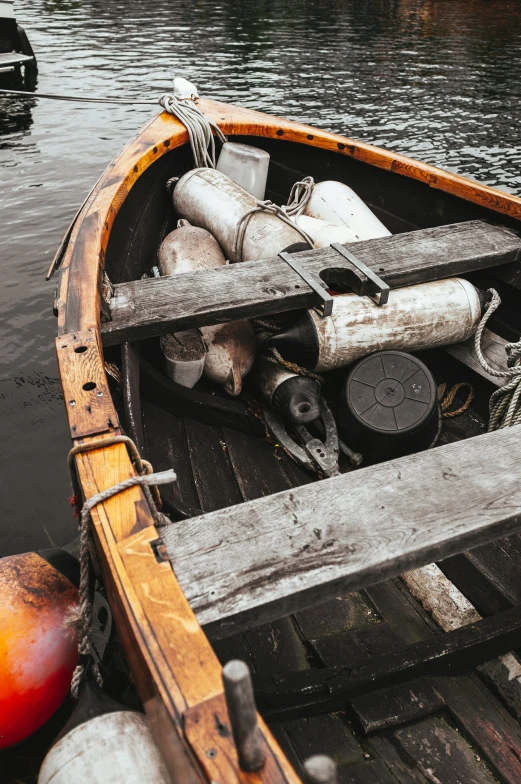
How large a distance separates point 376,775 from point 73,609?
1298 millimetres

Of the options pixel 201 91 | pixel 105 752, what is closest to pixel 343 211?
pixel 105 752

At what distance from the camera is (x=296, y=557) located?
1.73 metres

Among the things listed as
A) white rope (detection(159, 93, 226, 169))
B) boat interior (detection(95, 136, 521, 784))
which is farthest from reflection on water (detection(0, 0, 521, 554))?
white rope (detection(159, 93, 226, 169))

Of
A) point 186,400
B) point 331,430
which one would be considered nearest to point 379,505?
point 331,430

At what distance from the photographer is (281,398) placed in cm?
343

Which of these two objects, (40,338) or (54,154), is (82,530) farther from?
(54,154)

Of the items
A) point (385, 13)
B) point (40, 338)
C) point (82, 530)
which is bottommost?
point (40, 338)

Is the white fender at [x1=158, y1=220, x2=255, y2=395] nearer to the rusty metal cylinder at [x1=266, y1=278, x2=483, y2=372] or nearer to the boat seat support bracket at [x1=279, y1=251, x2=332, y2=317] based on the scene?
the rusty metal cylinder at [x1=266, y1=278, x2=483, y2=372]

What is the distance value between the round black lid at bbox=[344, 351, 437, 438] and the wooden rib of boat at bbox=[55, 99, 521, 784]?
514 millimetres

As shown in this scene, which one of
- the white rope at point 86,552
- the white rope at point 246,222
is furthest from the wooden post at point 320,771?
the white rope at point 246,222

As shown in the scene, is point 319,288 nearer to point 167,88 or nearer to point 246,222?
point 246,222

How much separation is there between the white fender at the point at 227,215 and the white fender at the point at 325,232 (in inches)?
11.1

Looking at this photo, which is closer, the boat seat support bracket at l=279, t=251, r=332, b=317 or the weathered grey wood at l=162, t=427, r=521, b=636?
the weathered grey wood at l=162, t=427, r=521, b=636

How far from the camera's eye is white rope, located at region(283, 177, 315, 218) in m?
5.03
